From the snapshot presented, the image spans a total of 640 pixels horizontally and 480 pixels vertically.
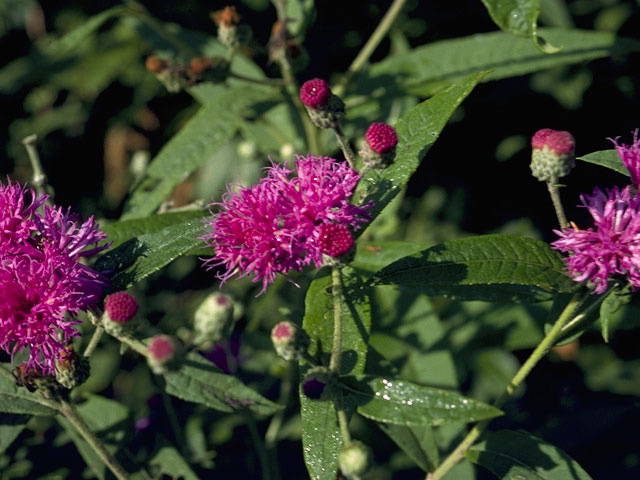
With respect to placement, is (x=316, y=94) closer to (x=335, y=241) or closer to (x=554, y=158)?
(x=335, y=241)

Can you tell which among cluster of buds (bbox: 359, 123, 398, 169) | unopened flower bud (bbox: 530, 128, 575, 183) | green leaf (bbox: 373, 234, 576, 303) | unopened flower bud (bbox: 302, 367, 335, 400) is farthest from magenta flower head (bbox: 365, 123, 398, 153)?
unopened flower bud (bbox: 302, 367, 335, 400)

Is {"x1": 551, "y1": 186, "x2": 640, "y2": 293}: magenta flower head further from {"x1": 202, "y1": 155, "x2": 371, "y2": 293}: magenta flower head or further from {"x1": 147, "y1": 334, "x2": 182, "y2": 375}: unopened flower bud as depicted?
{"x1": 147, "y1": 334, "x2": 182, "y2": 375}: unopened flower bud

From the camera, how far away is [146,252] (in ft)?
7.53

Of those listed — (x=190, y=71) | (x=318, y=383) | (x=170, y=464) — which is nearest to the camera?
(x=318, y=383)

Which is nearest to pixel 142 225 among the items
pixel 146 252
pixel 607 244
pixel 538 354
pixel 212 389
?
pixel 146 252

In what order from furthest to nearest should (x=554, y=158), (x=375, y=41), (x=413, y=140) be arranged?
(x=375, y=41) < (x=413, y=140) < (x=554, y=158)

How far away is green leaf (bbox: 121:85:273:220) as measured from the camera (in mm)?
3141

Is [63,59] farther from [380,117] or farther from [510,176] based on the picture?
[510,176]

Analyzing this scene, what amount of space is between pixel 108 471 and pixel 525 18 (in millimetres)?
2136

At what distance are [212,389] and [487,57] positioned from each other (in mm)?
1958

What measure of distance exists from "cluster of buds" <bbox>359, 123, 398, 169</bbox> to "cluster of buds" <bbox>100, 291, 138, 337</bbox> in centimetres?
81

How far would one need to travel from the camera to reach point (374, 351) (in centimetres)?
275

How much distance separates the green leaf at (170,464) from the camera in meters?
2.77

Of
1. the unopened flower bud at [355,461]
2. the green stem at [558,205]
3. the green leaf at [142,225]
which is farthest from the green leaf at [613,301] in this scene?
the green leaf at [142,225]
